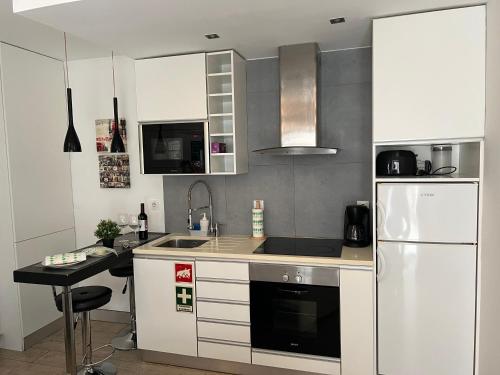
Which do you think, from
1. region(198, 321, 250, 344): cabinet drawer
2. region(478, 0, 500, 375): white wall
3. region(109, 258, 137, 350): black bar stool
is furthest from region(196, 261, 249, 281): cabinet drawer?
region(478, 0, 500, 375): white wall

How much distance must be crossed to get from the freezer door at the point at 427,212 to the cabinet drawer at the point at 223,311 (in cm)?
109

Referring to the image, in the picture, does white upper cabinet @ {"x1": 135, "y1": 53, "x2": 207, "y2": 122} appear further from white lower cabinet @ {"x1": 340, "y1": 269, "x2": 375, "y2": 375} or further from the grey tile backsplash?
white lower cabinet @ {"x1": 340, "y1": 269, "x2": 375, "y2": 375}

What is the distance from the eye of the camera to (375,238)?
8.04 ft

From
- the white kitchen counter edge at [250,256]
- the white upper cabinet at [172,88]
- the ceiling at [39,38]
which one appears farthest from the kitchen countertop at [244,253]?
the ceiling at [39,38]

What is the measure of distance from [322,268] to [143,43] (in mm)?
2095

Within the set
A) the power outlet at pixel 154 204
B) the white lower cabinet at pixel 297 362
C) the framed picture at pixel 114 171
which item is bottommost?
the white lower cabinet at pixel 297 362

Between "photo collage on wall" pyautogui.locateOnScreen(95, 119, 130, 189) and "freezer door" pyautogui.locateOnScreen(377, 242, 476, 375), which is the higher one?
"photo collage on wall" pyautogui.locateOnScreen(95, 119, 130, 189)

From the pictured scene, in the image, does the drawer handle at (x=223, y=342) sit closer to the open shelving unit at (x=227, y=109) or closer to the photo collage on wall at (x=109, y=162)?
the open shelving unit at (x=227, y=109)

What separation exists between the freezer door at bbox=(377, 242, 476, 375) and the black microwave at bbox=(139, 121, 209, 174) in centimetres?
155

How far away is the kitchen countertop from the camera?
2.51 metres

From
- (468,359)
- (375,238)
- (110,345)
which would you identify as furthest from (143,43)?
(468,359)

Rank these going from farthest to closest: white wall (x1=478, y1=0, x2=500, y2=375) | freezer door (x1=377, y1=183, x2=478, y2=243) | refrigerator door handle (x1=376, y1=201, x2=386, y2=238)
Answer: refrigerator door handle (x1=376, y1=201, x2=386, y2=238) → freezer door (x1=377, y1=183, x2=478, y2=243) → white wall (x1=478, y1=0, x2=500, y2=375)

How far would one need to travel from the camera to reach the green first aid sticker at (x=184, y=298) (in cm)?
283

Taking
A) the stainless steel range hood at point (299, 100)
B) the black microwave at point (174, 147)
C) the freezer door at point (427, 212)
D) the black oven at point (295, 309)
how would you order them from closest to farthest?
the freezer door at point (427, 212)
the black oven at point (295, 309)
the stainless steel range hood at point (299, 100)
the black microwave at point (174, 147)
